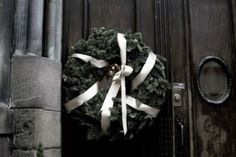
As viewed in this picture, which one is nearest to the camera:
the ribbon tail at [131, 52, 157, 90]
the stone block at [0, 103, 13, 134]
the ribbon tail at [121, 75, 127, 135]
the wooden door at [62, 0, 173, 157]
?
the stone block at [0, 103, 13, 134]

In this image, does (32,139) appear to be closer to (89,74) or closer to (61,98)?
(61,98)

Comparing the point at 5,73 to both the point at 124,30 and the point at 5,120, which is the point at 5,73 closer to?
the point at 5,120

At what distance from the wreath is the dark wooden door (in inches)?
7.7

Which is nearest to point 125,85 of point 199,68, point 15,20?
point 199,68

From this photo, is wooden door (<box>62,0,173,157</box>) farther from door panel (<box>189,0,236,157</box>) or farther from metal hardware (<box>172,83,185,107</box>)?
door panel (<box>189,0,236,157</box>)

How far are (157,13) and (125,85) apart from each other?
0.60 meters

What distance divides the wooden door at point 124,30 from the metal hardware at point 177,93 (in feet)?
0.16

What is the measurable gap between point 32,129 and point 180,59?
1.09 m

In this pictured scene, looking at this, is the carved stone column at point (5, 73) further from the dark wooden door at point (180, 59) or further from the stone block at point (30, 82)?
the dark wooden door at point (180, 59)

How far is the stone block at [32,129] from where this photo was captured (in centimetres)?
175

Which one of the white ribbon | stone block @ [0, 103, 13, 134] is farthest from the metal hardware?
stone block @ [0, 103, 13, 134]

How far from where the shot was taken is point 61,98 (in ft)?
6.74

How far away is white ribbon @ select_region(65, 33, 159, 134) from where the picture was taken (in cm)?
192

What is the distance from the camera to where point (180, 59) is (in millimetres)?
2307
